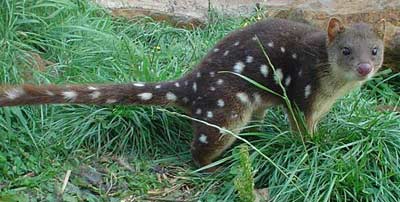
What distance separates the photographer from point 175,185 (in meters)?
5.33

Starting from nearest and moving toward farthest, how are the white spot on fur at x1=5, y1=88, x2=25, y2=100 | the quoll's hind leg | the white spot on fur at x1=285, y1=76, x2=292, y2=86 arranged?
1. the white spot on fur at x1=5, y1=88, x2=25, y2=100
2. the quoll's hind leg
3. the white spot on fur at x1=285, y1=76, x2=292, y2=86

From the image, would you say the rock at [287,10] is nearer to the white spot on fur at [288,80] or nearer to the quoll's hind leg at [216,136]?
the white spot on fur at [288,80]

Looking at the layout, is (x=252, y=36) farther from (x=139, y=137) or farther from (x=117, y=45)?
(x=117, y=45)

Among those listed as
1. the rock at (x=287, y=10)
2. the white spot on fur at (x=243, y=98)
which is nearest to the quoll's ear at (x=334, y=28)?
the white spot on fur at (x=243, y=98)

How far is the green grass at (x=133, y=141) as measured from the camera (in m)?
4.98

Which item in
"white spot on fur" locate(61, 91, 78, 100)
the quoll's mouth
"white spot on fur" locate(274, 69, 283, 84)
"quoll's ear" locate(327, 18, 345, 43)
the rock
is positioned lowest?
the rock

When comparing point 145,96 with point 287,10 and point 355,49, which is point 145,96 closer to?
point 355,49

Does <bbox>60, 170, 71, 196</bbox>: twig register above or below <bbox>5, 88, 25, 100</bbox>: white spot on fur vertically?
below

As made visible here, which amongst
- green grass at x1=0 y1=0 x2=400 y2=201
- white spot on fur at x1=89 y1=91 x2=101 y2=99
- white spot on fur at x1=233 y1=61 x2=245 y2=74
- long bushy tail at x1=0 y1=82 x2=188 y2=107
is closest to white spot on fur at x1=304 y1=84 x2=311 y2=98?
green grass at x1=0 y1=0 x2=400 y2=201

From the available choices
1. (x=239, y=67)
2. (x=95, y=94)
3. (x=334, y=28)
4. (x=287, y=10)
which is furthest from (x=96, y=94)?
(x=287, y=10)

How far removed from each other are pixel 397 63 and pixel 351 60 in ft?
6.21

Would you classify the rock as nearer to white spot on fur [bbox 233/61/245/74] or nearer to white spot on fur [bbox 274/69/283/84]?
white spot on fur [bbox 274/69/283/84]

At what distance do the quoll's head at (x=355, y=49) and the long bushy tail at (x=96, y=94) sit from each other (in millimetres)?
946

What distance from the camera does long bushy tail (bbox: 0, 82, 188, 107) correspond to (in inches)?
197
